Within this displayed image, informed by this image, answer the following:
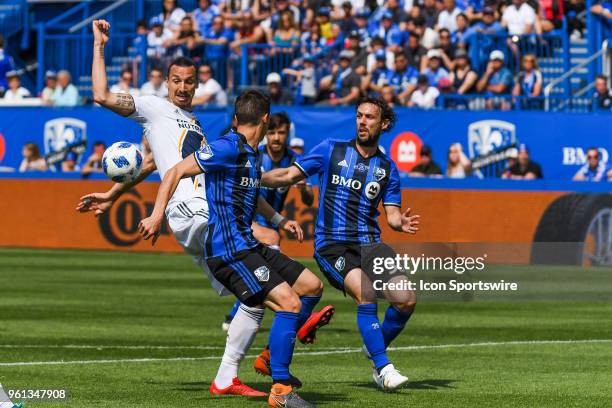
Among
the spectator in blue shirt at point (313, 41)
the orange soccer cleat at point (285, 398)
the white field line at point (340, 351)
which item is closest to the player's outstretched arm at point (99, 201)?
the white field line at point (340, 351)

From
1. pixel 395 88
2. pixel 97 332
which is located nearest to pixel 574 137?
pixel 395 88

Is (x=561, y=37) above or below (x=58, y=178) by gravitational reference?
above

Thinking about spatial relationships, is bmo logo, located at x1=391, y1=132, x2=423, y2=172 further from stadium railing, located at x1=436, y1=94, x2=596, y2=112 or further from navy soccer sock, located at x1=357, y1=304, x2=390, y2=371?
navy soccer sock, located at x1=357, y1=304, x2=390, y2=371

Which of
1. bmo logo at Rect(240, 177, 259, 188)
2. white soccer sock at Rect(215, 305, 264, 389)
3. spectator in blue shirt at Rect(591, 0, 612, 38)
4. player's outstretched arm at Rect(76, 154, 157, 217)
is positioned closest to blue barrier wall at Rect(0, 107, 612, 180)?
spectator in blue shirt at Rect(591, 0, 612, 38)

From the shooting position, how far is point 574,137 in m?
25.9

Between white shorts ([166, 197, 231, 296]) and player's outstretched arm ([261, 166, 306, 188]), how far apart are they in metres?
0.62

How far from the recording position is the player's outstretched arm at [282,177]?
1082 cm

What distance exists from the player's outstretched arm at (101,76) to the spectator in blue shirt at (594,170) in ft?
49.6

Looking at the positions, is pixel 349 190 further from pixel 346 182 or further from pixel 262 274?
pixel 262 274

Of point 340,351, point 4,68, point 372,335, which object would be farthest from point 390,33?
point 372,335

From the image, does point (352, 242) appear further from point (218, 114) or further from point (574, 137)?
point (218, 114)

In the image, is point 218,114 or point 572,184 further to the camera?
point 218,114

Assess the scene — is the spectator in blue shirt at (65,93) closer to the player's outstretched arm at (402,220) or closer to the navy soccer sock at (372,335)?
the player's outstretched arm at (402,220)

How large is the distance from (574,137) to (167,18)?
11288mm
